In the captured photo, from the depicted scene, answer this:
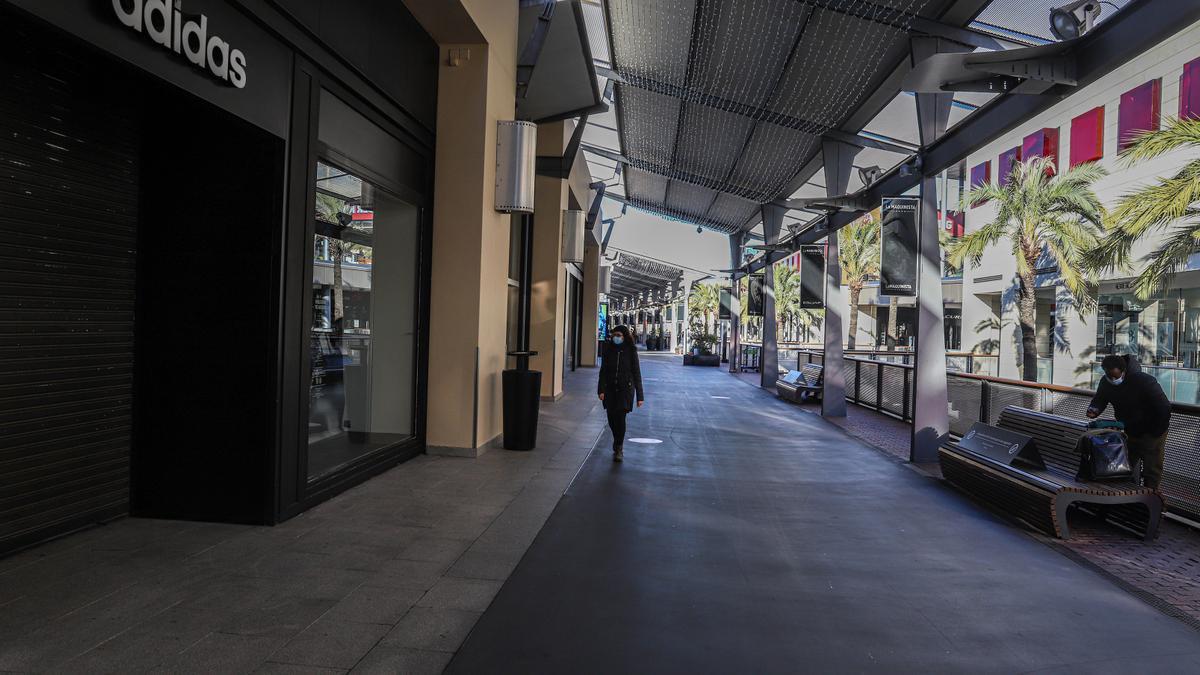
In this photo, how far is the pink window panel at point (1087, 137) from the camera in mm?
26969

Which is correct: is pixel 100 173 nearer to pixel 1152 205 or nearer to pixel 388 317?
pixel 388 317

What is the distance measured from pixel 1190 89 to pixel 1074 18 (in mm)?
20879

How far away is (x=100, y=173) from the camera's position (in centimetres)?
517

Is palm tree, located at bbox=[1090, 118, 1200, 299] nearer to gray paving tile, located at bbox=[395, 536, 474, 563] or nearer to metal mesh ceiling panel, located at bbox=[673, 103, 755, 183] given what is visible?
metal mesh ceiling panel, located at bbox=[673, 103, 755, 183]

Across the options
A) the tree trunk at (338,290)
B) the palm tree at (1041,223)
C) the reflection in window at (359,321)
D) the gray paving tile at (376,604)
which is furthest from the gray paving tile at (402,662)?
the palm tree at (1041,223)

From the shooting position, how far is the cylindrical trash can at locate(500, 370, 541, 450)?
9367 millimetres

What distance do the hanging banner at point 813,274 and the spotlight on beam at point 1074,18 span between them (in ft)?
31.1

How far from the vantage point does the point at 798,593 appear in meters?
4.48

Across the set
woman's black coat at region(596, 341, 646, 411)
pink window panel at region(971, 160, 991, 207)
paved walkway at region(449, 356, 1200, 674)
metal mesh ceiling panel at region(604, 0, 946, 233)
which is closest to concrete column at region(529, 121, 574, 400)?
metal mesh ceiling panel at region(604, 0, 946, 233)

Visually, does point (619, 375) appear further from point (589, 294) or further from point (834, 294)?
point (589, 294)

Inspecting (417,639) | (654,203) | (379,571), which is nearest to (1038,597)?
(417,639)

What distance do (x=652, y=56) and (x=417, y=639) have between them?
1105cm

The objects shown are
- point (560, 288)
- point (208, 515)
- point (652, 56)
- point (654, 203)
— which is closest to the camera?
point (208, 515)

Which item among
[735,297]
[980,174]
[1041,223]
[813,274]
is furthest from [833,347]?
[980,174]
